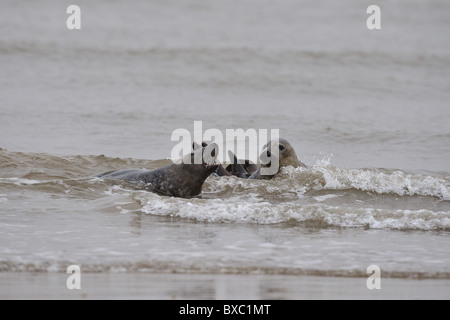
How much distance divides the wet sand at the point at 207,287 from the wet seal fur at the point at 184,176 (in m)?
3.34

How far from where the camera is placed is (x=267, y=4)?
91.7 feet

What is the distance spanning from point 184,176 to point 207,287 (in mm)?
3747

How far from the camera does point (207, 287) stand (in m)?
5.18

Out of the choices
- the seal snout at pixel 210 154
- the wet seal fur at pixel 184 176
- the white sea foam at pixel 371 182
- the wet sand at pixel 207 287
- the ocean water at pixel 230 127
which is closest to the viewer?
the wet sand at pixel 207 287

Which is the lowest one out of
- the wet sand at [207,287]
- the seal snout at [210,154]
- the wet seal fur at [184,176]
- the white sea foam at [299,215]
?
the wet sand at [207,287]

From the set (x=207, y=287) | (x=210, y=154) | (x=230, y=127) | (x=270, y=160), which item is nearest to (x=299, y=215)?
(x=210, y=154)

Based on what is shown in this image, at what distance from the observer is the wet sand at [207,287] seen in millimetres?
4961

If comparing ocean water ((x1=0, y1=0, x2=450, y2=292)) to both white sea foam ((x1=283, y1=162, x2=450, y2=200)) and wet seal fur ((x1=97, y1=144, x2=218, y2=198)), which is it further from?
wet seal fur ((x1=97, y1=144, x2=218, y2=198))

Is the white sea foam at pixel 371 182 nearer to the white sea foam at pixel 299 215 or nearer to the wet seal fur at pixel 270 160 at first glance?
the wet seal fur at pixel 270 160

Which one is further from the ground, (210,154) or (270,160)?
(210,154)

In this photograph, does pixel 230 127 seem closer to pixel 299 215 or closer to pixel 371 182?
pixel 371 182

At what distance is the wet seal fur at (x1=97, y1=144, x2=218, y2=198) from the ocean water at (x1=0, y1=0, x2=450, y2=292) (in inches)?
11.5

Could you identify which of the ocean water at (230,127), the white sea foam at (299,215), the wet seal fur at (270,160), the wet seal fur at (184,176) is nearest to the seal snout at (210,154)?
the wet seal fur at (184,176)
